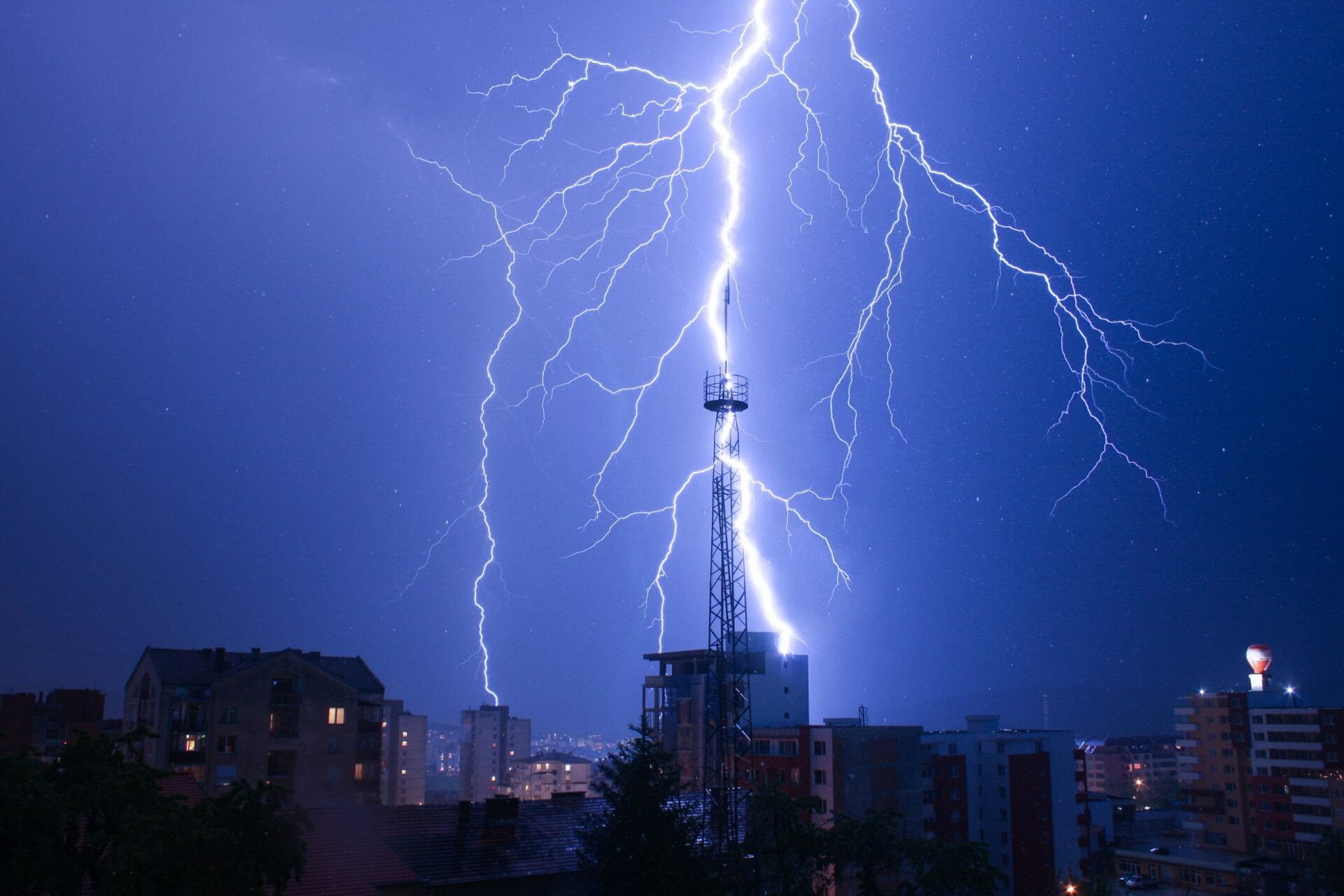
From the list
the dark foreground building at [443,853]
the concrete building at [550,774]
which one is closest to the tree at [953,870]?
the dark foreground building at [443,853]

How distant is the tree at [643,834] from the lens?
32.1 ft

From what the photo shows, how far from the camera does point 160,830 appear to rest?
6.82 meters

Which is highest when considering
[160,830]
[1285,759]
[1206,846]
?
[160,830]

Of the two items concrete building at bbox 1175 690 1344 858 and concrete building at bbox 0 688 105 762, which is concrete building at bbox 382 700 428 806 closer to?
concrete building at bbox 0 688 105 762

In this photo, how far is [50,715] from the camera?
132 ft

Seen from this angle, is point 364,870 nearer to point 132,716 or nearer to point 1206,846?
point 132,716

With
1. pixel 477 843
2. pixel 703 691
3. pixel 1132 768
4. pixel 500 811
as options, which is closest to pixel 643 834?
pixel 477 843

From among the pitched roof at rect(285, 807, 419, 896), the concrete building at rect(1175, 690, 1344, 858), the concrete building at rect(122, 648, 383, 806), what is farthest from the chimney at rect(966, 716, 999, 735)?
the pitched roof at rect(285, 807, 419, 896)

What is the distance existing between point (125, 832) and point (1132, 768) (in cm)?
7143

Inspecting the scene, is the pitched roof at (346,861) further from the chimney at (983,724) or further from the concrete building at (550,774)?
the concrete building at (550,774)

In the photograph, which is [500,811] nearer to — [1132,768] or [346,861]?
[346,861]

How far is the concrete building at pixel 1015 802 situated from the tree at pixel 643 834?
60.8 feet

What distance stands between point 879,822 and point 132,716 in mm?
24772

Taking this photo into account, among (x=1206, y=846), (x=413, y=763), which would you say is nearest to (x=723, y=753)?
(x=1206, y=846)
